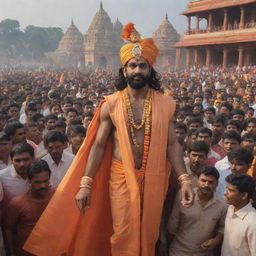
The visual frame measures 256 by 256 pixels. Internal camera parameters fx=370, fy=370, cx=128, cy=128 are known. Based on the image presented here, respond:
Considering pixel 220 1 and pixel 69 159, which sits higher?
pixel 220 1

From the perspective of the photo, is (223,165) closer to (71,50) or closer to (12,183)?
(12,183)

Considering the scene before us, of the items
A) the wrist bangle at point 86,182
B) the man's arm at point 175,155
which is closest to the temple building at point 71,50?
the man's arm at point 175,155

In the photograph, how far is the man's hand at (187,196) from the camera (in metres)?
2.51

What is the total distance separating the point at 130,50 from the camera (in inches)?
111

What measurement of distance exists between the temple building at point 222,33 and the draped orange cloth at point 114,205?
72.6 feet

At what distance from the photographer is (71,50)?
162ft

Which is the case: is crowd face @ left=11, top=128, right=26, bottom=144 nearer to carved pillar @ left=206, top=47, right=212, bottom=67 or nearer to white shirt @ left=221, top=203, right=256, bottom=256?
white shirt @ left=221, top=203, right=256, bottom=256

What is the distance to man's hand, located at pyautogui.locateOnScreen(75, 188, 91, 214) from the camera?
8.26 feet

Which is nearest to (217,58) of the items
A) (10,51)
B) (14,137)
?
(14,137)

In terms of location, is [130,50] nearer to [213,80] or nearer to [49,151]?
[49,151]

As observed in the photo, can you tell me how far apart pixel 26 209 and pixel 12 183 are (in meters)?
0.47

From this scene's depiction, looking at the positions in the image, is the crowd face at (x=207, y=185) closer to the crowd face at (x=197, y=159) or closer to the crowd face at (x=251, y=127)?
the crowd face at (x=197, y=159)

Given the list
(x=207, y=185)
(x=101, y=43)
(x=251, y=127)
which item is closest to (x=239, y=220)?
(x=207, y=185)

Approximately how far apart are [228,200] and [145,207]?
65 cm
